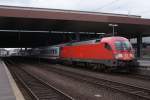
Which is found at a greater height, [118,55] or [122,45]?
[122,45]

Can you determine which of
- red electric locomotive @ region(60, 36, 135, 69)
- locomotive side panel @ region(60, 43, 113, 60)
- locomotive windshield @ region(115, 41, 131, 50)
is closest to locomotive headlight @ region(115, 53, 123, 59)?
red electric locomotive @ region(60, 36, 135, 69)

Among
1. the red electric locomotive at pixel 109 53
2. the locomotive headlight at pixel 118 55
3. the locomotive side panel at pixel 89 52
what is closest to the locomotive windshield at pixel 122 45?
the red electric locomotive at pixel 109 53

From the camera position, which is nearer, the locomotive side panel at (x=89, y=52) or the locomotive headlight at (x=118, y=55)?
the locomotive headlight at (x=118, y=55)

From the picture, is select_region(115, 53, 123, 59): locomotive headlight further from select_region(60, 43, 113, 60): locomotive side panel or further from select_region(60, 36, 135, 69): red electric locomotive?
select_region(60, 43, 113, 60): locomotive side panel

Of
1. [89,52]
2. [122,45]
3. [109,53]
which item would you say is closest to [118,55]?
[109,53]

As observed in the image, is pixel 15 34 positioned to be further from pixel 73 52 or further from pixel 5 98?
pixel 5 98

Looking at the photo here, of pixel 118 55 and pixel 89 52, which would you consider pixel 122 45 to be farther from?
pixel 89 52

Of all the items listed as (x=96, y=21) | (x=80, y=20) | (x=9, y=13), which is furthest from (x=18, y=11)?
(x=96, y=21)

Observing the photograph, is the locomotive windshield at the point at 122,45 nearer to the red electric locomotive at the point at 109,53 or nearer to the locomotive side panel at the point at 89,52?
the red electric locomotive at the point at 109,53

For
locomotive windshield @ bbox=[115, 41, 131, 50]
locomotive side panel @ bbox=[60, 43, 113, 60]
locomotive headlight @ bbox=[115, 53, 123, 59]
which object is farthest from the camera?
locomotive side panel @ bbox=[60, 43, 113, 60]

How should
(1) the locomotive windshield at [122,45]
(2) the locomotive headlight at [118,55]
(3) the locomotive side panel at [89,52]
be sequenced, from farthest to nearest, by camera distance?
(3) the locomotive side panel at [89,52] < (1) the locomotive windshield at [122,45] < (2) the locomotive headlight at [118,55]

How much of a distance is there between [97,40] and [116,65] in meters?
4.30

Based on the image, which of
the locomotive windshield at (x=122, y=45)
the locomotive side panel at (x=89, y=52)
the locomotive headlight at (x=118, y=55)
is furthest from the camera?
the locomotive side panel at (x=89, y=52)

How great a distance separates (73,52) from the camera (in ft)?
111
